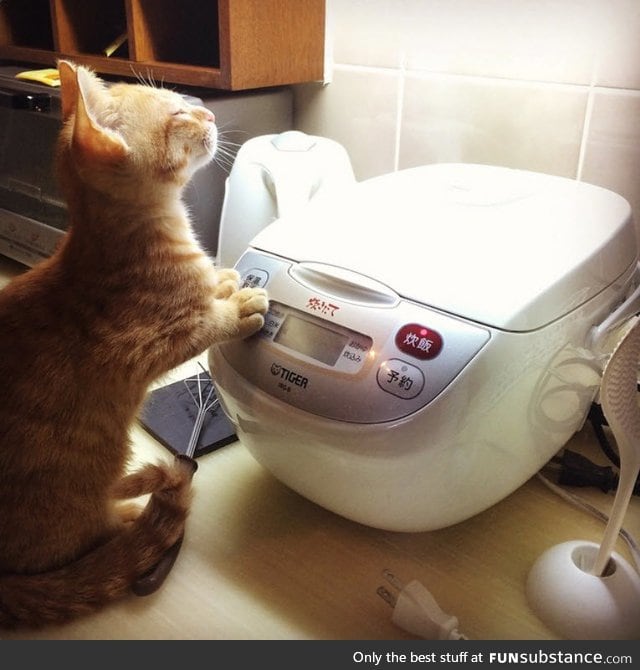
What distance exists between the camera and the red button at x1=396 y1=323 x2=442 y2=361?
0.46m

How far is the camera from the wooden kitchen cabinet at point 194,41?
2.79 feet

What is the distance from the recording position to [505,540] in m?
0.56

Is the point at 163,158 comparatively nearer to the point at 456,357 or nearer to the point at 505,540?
the point at 456,357

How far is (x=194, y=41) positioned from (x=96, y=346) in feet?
2.10

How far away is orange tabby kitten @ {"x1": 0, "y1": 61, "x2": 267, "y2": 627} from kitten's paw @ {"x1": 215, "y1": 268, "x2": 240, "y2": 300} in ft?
0.04

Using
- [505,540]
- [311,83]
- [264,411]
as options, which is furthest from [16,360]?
[311,83]

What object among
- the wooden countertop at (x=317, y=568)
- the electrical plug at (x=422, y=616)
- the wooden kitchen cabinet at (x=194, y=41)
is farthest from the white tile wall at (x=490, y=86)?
the electrical plug at (x=422, y=616)

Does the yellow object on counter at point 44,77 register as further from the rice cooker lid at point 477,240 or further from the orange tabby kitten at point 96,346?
the rice cooker lid at point 477,240

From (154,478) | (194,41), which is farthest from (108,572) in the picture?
(194,41)

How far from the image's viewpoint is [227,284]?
1.90 feet

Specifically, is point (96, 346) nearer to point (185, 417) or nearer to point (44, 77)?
point (185, 417)

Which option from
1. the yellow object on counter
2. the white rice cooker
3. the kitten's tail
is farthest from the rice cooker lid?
the yellow object on counter

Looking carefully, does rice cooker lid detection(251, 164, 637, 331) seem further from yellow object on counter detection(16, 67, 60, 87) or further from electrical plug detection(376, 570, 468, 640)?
yellow object on counter detection(16, 67, 60, 87)

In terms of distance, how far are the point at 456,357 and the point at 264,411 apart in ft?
0.49
